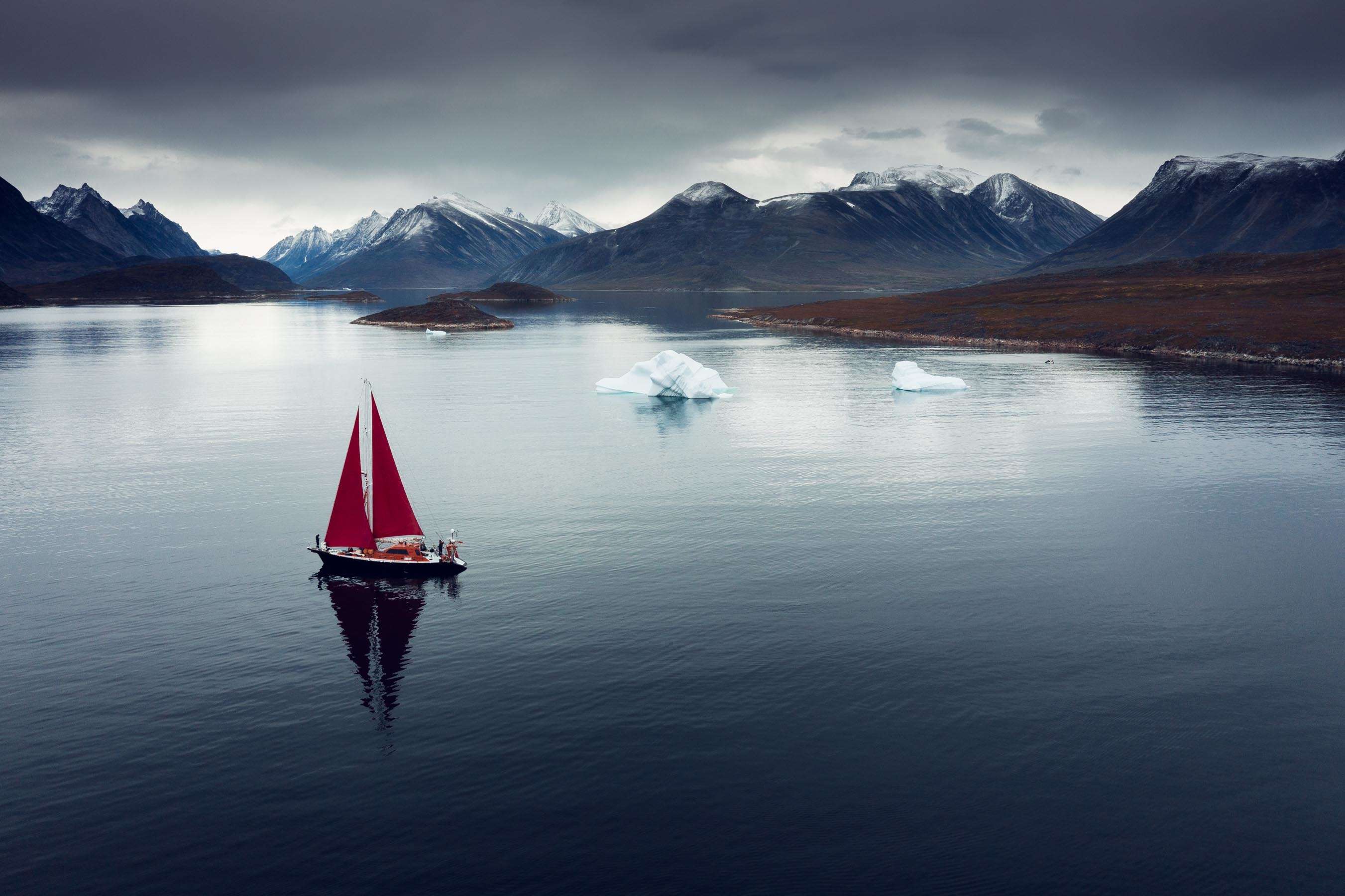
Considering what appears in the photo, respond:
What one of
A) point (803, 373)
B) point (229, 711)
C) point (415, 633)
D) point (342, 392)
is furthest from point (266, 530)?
point (803, 373)

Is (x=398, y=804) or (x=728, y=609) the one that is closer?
(x=398, y=804)

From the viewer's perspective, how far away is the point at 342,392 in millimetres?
139000

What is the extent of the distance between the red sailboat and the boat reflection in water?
35.1 inches

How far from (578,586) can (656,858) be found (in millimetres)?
A: 23809

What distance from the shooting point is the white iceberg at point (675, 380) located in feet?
→ 420

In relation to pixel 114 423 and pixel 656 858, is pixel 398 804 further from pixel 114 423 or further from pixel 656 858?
pixel 114 423

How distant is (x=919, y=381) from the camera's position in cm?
12925

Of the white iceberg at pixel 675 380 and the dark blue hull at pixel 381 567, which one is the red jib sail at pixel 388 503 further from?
the white iceberg at pixel 675 380

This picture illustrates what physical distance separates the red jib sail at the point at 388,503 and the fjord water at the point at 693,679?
462cm

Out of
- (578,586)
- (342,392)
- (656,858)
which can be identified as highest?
(342,392)

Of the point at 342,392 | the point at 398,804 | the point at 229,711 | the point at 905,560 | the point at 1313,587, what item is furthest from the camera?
the point at 342,392

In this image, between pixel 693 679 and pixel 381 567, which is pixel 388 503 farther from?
pixel 693 679

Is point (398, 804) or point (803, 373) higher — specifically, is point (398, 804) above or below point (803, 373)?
below

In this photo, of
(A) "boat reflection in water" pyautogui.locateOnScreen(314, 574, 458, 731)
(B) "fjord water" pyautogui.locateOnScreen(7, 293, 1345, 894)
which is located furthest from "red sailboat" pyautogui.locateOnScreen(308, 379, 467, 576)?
(B) "fjord water" pyautogui.locateOnScreen(7, 293, 1345, 894)
